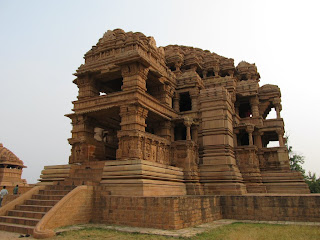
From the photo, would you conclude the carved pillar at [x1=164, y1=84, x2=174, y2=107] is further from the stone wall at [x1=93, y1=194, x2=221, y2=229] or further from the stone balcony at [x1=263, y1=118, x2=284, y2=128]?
the stone wall at [x1=93, y1=194, x2=221, y2=229]

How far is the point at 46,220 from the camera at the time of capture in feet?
31.7

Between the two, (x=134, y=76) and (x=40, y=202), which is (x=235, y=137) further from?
(x=40, y=202)

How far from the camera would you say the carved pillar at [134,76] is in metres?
15.2

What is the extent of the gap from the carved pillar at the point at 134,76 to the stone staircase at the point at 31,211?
6109mm

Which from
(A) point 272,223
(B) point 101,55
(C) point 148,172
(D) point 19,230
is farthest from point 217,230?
(B) point 101,55

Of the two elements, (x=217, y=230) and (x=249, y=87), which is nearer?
(x=217, y=230)

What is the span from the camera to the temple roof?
30.8 m

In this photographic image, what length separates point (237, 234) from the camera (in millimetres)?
9430

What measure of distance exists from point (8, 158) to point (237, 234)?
29135mm

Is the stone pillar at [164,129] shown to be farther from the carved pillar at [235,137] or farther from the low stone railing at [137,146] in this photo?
the carved pillar at [235,137]

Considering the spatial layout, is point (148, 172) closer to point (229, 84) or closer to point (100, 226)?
point (100, 226)

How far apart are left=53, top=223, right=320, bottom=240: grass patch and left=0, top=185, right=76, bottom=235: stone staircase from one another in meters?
1.92

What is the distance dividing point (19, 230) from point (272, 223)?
Answer: 32.3ft

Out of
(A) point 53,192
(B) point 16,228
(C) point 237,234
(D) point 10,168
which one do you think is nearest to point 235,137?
(C) point 237,234
